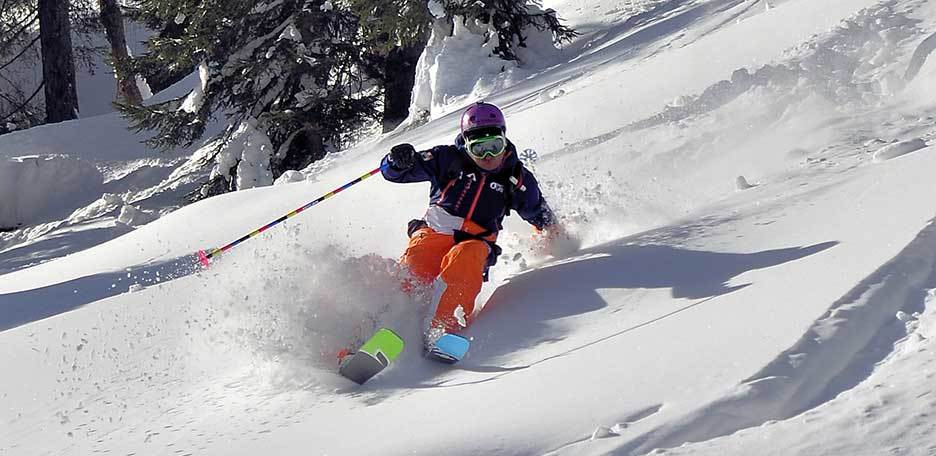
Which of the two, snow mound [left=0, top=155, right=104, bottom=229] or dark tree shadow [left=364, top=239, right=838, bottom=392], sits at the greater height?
snow mound [left=0, top=155, right=104, bottom=229]

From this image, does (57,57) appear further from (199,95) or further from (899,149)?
(899,149)

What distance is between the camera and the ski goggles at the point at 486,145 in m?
5.58

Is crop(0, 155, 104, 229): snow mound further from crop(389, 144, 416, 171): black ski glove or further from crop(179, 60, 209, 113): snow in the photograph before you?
crop(389, 144, 416, 171): black ski glove

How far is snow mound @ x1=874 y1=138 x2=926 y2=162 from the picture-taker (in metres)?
5.41

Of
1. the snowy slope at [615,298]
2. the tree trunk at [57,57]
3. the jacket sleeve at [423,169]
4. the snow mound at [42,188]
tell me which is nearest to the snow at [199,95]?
the snow mound at [42,188]

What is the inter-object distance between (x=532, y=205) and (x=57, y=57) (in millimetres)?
15944

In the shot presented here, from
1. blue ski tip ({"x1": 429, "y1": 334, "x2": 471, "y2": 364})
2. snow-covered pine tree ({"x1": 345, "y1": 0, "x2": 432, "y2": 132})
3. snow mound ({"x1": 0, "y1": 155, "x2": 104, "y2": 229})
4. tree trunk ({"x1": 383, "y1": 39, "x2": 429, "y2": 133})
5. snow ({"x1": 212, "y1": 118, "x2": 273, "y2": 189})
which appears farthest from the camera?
snow mound ({"x1": 0, "y1": 155, "x2": 104, "y2": 229})

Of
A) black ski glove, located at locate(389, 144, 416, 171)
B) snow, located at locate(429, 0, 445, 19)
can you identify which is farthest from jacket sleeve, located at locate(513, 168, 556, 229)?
snow, located at locate(429, 0, 445, 19)

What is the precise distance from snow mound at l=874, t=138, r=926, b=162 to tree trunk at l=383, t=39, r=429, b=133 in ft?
30.6

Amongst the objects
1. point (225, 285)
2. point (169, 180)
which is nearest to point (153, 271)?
point (225, 285)

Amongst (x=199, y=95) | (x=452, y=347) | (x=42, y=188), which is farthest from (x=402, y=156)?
(x=42, y=188)

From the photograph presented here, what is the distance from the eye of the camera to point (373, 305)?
4.94m

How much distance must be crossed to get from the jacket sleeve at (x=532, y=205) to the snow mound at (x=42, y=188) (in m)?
12.7

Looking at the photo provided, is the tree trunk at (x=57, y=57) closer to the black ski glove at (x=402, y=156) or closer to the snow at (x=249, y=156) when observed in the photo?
the snow at (x=249, y=156)
